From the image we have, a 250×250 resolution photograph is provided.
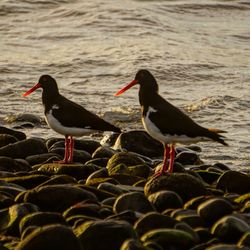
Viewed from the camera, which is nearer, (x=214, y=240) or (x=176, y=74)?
(x=214, y=240)

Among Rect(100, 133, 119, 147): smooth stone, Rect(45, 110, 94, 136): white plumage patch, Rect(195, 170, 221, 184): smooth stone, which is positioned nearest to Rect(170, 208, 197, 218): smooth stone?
Rect(195, 170, 221, 184): smooth stone

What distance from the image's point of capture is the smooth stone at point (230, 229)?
290 inches

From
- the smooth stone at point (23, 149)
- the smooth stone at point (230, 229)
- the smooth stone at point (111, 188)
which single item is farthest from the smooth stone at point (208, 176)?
the smooth stone at point (230, 229)

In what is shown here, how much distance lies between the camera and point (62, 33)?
2253cm

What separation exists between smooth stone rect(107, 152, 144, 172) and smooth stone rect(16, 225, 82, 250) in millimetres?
3602

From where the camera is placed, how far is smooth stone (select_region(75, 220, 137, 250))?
6969 millimetres

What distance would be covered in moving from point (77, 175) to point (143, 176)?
0.80 meters

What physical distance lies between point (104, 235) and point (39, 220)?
72cm

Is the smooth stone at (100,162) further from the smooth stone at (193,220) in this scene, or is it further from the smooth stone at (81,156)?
the smooth stone at (193,220)

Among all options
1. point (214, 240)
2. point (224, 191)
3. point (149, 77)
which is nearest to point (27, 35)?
point (149, 77)

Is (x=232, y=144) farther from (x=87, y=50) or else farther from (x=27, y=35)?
(x=27, y=35)

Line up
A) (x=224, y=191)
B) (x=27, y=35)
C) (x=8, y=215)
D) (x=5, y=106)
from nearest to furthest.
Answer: (x=8, y=215)
(x=224, y=191)
(x=5, y=106)
(x=27, y=35)

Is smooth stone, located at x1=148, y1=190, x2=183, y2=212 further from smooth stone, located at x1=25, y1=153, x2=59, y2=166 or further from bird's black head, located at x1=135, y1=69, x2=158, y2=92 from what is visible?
smooth stone, located at x1=25, y1=153, x2=59, y2=166

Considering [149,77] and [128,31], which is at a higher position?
[149,77]
